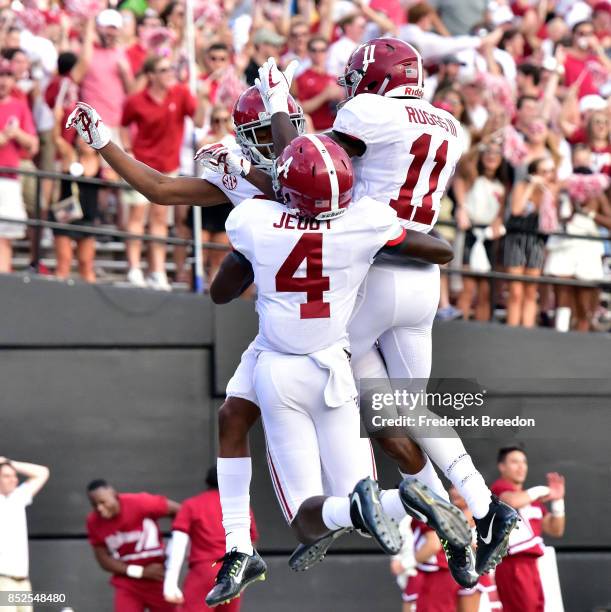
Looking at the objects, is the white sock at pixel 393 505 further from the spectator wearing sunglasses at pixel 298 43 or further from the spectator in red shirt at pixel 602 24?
the spectator in red shirt at pixel 602 24

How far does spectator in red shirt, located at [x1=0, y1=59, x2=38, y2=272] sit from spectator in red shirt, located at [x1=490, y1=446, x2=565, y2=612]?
408 centimetres

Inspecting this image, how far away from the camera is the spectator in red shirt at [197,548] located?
11.3 meters

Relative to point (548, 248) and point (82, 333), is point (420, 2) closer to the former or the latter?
point (548, 248)

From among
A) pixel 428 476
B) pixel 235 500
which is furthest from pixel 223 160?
pixel 428 476

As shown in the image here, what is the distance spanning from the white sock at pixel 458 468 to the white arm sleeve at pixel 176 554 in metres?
4.48

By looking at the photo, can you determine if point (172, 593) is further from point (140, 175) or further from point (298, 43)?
point (140, 175)

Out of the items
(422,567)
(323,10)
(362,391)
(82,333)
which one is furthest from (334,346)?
(323,10)

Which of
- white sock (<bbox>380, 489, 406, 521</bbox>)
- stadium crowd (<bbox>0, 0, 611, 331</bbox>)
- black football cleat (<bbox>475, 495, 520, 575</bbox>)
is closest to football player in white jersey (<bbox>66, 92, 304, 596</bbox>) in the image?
white sock (<bbox>380, 489, 406, 521</bbox>)

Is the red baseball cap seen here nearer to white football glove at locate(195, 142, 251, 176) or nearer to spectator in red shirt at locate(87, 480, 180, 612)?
spectator in red shirt at locate(87, 480, 180, 612)

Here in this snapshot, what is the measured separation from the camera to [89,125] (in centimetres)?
683

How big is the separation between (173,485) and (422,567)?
2.18m

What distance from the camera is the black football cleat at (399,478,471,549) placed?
6484 millimetres

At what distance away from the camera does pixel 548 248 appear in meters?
13.0

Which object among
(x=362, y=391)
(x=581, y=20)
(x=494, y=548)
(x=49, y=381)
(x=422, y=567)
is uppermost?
(x=581, y=20)
